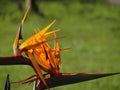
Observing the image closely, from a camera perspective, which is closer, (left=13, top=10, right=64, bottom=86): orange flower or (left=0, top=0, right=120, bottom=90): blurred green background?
(left=13, top=10, right=64, bottom=86): orange flower

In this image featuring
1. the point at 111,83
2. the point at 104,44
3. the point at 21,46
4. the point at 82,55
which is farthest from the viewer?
the point at 104,44

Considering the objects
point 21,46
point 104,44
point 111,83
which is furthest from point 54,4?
point 21,46

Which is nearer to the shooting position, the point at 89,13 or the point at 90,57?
the point at 90,57

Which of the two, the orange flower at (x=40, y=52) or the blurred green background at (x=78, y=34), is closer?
the orange flower at (x=40, y=52)

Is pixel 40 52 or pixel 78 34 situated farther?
pixel 78 34

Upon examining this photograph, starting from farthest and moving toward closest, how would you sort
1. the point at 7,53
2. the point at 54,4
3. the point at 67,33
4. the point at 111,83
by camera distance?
the point at 54,4, the point at 67,33, the point at 7,53, the point at 111,83

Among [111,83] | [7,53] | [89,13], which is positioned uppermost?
[89,13]

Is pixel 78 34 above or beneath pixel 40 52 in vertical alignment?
above

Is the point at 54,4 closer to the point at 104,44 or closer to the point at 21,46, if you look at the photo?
the point at 104,44
